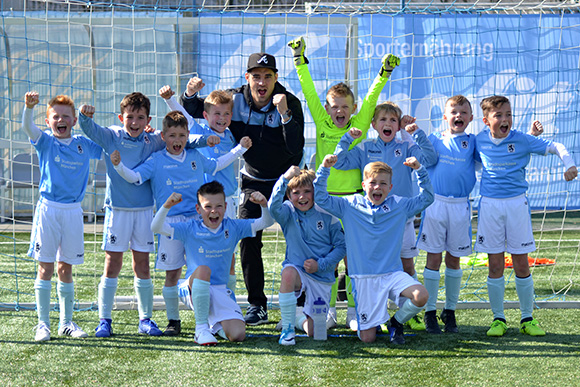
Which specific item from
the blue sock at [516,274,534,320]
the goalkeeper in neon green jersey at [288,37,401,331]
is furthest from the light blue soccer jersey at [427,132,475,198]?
the blue sock at [516,274,534,320]

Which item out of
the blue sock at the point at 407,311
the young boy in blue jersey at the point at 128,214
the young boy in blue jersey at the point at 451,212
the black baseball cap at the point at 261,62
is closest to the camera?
the blue sock at the point at 407,311

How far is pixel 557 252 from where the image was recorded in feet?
25.8

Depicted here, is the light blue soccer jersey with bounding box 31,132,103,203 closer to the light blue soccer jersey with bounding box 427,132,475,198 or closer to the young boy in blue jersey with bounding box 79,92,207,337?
the young boy in blue jersey with bounding box 79,92,207,337

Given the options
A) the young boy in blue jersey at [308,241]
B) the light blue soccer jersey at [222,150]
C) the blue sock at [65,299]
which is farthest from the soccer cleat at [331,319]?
the blue sock at [65,299]

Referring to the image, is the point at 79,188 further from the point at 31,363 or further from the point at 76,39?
the point at 76,39

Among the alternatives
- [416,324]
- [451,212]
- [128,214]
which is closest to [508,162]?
[451,212]

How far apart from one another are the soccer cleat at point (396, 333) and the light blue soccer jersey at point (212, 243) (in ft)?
3.67

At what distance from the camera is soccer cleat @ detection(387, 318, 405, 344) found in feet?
14.7

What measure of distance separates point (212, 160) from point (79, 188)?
91 cm

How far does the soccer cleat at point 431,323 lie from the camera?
474 centimetres

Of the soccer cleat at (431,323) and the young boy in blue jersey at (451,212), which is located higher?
the young boy in blue jersey at (451,212)

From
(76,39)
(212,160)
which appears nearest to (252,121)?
(212,160)

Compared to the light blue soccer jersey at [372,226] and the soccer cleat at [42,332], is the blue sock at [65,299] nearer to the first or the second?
the soccer cleat at [42,332]

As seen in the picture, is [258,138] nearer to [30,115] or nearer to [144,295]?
[144,295]
